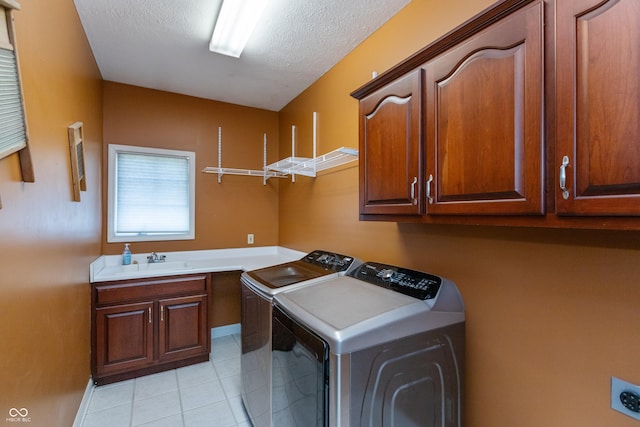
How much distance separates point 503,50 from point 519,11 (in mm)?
108

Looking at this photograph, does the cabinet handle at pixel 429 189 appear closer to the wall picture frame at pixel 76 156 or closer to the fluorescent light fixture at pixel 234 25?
the fluorescent light fixture at pixel 234 25

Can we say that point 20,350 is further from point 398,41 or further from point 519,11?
point 398,41

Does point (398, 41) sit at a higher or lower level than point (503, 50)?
higher

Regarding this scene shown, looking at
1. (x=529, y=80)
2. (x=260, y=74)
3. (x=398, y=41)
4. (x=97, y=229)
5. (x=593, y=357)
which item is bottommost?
(x=593, y=357)

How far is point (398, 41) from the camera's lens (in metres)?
1.81

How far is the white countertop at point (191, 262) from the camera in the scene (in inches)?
94.5

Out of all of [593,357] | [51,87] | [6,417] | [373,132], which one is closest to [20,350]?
[6,417]

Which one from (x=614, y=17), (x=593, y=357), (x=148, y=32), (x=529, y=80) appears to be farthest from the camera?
(x=148, y=32)

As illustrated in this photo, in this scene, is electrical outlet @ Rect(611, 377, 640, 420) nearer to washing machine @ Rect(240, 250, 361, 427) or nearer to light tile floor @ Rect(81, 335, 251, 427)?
washing machine @ Rect(240, 250, 361, 427)

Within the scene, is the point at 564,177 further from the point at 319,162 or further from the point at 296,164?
the point at 296,164

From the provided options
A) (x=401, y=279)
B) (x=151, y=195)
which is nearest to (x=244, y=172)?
(x=151, y=195)

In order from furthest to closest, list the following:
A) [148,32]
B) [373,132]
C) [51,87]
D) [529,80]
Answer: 1. [148,32]
2. [373,132]
3. [51,87]
4. [529,80]

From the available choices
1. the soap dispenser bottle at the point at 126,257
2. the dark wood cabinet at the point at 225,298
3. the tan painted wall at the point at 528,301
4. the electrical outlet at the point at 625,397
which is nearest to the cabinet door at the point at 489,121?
the tan painted wall at the point at 528,301

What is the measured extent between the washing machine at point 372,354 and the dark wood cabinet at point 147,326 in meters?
1.38
